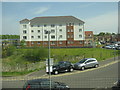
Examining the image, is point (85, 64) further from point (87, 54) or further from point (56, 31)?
point (56, 31)

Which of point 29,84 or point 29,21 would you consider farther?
point 29,21

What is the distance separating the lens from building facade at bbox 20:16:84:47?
4847 centimetres

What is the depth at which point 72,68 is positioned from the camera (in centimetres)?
1593

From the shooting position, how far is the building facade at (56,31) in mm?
48469

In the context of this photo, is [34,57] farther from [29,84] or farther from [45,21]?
[45,21]

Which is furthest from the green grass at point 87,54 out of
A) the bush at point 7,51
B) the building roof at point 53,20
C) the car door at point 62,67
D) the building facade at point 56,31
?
the building roof at point 53,20

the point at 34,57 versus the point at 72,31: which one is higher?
the point at 72,31

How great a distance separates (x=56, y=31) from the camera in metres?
49.3

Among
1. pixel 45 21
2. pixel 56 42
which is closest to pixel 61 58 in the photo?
pixel 56 42

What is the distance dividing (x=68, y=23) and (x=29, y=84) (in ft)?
139

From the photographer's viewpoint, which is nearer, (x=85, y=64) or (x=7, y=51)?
(x=85, y=64)

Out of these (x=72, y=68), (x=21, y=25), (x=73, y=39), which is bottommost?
(x=72, y=68)

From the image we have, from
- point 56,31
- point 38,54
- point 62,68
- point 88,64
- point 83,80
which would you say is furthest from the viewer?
point 56,31

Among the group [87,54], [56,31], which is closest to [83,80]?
[87,54]
